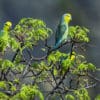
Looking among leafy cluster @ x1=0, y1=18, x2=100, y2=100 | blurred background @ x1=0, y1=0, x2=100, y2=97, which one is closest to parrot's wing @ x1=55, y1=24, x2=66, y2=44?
leafy cluster @ x1=0, y1=18, x2=100, y2=100

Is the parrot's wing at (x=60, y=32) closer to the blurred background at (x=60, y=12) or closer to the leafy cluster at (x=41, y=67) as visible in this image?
the leafy cluster at (x=41, y=67)

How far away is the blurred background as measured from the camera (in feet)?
32.8

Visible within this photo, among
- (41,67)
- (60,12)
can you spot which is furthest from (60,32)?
(60,12)

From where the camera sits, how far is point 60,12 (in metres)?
10.4

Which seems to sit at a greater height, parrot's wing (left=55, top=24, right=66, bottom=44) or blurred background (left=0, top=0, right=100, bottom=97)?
blurred background (left=0, top=0, right=100, bottom=97)

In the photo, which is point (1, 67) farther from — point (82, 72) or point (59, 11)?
point (59, 11)

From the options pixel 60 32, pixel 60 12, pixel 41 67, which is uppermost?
pixel 60 12

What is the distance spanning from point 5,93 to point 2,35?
405 mm

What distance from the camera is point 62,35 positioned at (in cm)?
439

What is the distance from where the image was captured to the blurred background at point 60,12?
998 centimetres

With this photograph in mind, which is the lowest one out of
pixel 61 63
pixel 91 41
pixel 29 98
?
pixel 29 98

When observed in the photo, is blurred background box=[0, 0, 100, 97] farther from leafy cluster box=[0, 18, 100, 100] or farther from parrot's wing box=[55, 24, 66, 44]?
leafy cluster box=[0, 18, 100, 100]

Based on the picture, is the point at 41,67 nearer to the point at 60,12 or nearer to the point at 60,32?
the point at 60,32

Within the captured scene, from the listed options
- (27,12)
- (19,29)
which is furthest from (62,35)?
(27,12)
